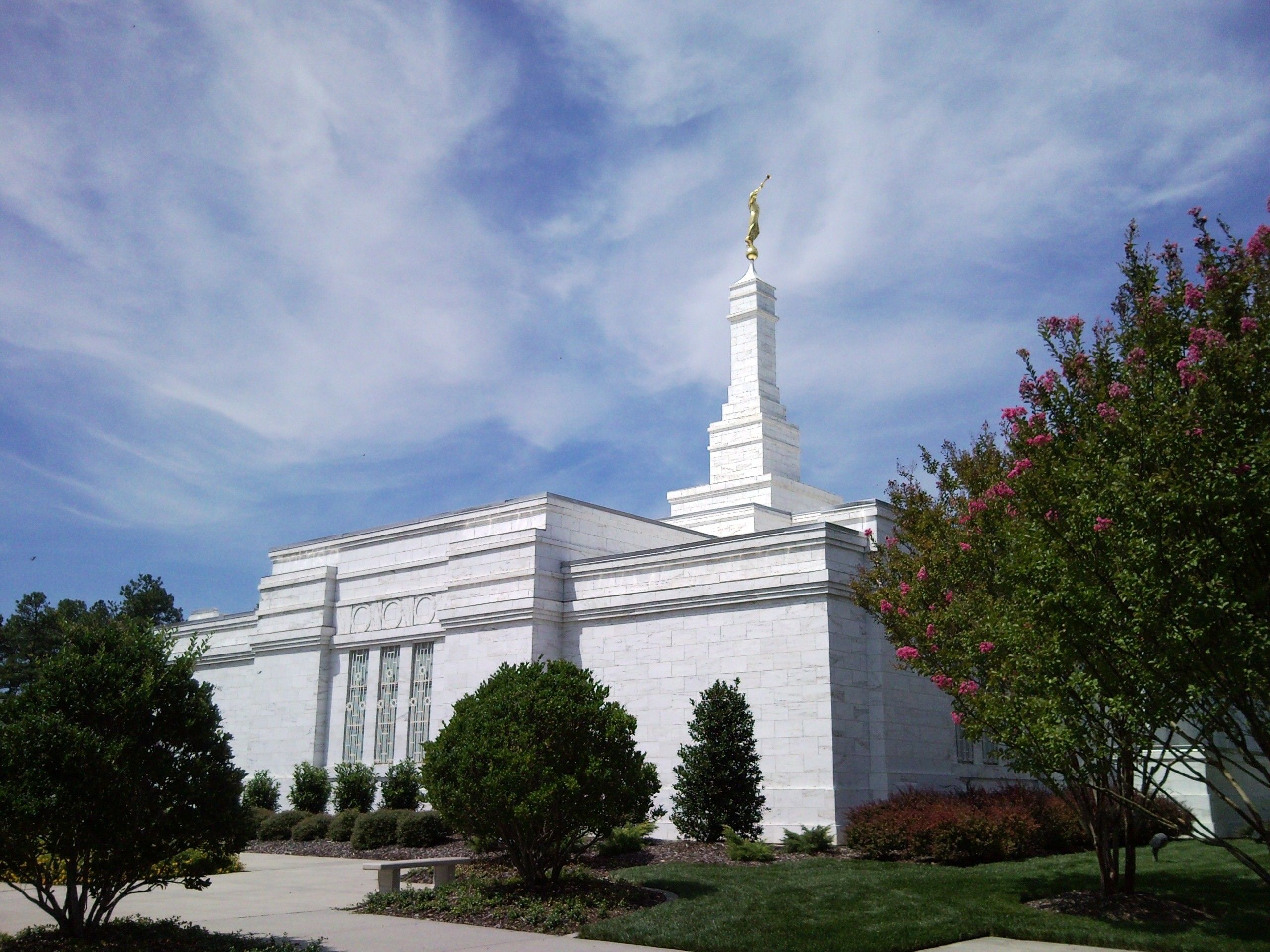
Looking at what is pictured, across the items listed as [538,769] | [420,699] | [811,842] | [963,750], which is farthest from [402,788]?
[963,750]

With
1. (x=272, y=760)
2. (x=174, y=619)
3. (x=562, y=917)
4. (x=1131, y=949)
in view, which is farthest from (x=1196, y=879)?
(x=174, y=619)

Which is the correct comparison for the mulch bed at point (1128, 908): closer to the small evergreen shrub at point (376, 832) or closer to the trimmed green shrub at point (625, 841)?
the trimmed green shrub at point (625, 841)

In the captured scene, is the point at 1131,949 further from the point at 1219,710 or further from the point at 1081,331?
the point at 1081,331

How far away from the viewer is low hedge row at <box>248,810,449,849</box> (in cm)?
2150

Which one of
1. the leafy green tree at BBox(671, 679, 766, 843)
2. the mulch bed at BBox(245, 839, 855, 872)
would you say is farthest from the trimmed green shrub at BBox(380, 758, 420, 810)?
the leafy green tree at BBox(671, 679, 766, 843)

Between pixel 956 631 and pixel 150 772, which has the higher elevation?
pixel 956 631

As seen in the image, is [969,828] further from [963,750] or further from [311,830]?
[311,830]

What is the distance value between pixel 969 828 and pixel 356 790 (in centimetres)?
1496

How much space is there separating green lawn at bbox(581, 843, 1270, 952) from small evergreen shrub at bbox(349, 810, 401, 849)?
25.8ft

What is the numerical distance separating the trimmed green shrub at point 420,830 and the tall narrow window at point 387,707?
5.10 m

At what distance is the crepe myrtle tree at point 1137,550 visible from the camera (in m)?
9.87

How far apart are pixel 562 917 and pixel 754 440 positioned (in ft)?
65.9

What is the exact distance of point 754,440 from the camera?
30969 mm

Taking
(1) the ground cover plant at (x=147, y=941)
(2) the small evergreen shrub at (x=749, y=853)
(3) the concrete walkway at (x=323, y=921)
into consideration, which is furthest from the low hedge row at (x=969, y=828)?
(1) the ground cover plant at (x=147, y=941)
